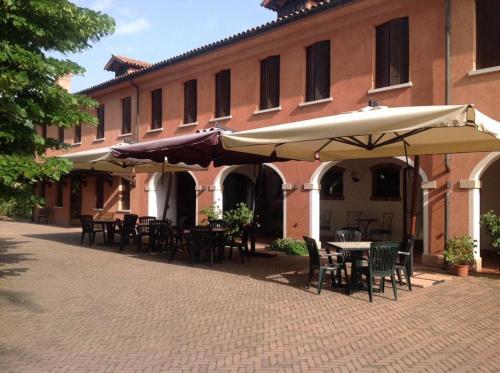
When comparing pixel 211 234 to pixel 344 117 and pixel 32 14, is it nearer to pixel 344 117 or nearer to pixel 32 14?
pixel 344 117

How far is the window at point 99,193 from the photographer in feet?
68.5

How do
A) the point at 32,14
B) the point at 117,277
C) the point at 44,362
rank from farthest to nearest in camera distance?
the point at 117,277 → the point at 32,14 → the point at 44,362

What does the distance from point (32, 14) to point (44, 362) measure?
507cm

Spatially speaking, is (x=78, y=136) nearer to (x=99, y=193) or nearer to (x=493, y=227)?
(x=99, y=193)

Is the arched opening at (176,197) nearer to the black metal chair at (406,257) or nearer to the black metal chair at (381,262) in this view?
the black metal chair at (406,257)

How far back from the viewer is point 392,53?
11.3 meters

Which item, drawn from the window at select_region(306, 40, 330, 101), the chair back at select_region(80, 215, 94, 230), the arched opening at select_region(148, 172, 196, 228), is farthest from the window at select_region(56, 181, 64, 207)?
the window at select_region(306, 40, 330, 101)

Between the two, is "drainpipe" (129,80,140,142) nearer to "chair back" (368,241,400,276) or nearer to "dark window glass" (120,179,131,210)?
"dark window glass" (120,179,131,210)

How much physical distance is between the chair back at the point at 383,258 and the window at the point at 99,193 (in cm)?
1617

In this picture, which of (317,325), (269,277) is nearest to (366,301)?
(317,325)

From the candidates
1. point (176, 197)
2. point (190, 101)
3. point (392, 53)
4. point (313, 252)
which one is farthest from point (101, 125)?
point (313, 252)

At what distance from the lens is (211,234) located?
9.99 meters

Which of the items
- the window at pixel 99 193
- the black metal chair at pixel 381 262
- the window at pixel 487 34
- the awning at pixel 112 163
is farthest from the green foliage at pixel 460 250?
the window at pixel 99 193

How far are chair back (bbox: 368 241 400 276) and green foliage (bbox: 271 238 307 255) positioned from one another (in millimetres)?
5286
